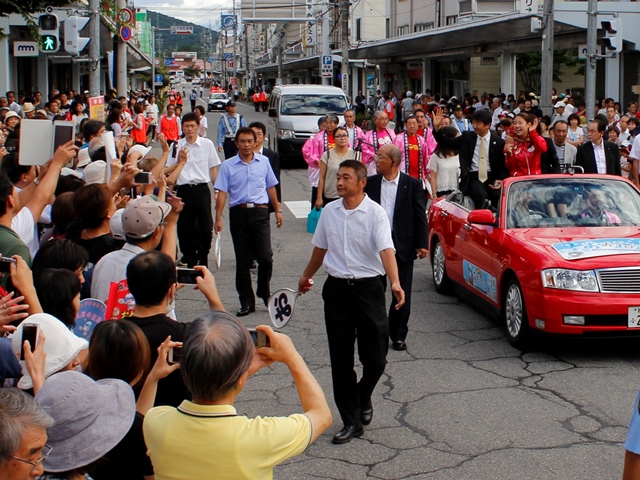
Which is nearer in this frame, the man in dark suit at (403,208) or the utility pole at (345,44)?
the man in dark suit at (403,208)

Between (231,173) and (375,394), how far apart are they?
141 inches

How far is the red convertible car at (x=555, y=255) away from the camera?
25.5 feet

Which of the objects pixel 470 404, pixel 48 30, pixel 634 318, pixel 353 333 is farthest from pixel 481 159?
pixel 48 30

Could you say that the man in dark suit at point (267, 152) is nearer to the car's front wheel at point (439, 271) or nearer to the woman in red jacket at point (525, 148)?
the car's front wheel at point (439, 271)

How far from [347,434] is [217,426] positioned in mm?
3305

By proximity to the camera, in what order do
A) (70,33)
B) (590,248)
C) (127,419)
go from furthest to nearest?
(70,33) < (590,248) < (127,419)

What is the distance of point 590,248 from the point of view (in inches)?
316

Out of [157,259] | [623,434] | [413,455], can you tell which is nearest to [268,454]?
[157,259]

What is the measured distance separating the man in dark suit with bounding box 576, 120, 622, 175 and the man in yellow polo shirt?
10.1 m

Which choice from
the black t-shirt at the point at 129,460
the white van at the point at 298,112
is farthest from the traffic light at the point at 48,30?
the black t-shirt at the point at 129,460

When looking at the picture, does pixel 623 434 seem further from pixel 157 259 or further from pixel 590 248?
pixel 157 259

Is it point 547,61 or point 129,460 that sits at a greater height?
point 547,61

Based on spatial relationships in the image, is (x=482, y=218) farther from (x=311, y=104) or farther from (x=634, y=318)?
(x=311, y=104)

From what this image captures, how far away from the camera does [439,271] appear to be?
10852mm
